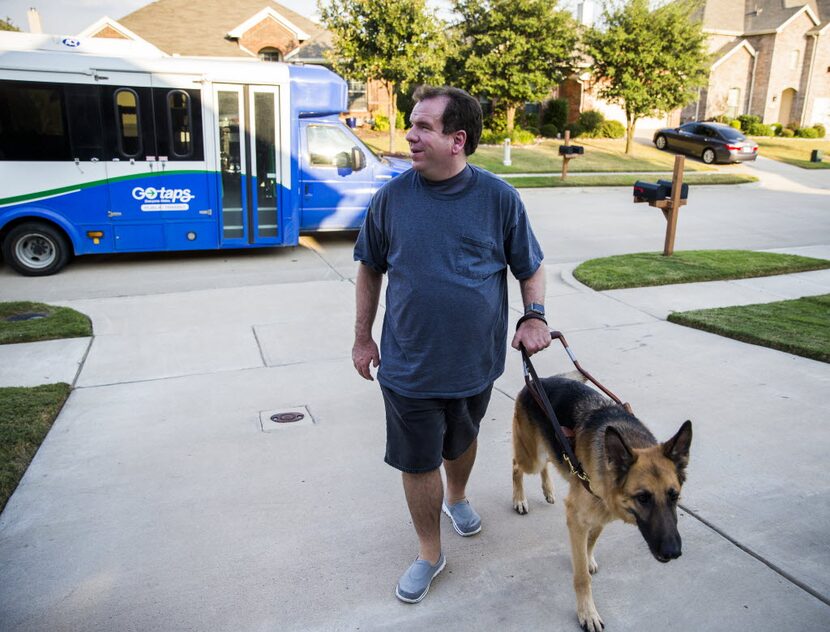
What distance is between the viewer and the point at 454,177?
287 centimetres

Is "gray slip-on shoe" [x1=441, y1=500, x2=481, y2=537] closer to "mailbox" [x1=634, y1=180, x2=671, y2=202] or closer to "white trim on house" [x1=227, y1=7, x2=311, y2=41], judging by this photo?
"mailbox" [x1=634, y1=180, x2=671, y2=202]

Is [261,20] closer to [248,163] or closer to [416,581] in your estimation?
[248,163]

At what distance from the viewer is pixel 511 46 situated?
2709cm

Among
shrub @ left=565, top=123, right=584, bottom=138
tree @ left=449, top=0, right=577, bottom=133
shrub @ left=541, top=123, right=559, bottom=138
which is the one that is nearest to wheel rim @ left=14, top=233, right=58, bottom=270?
tree @ left=449, top=0, right=577, bottom=133

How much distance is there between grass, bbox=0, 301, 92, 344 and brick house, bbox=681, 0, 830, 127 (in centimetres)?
4049

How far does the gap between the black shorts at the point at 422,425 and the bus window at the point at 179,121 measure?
7856mm

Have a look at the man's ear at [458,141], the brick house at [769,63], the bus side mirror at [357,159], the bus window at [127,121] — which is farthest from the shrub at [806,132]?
the man's ear at [458,141]

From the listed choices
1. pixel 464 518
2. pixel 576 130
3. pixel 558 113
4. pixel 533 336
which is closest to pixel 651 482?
pixel 533 336

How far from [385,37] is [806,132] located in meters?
28.0

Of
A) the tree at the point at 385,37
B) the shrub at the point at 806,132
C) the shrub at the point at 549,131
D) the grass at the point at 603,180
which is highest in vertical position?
the tree at the point at 385,37

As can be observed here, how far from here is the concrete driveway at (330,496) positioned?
117 inches

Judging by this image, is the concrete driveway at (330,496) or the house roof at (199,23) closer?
the concrete driveway at (330,496)

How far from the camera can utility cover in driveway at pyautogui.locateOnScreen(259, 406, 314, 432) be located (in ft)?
15.6

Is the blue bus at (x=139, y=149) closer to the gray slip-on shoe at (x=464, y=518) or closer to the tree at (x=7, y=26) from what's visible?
the gray slip-on shoe at (x=464, y=518)
